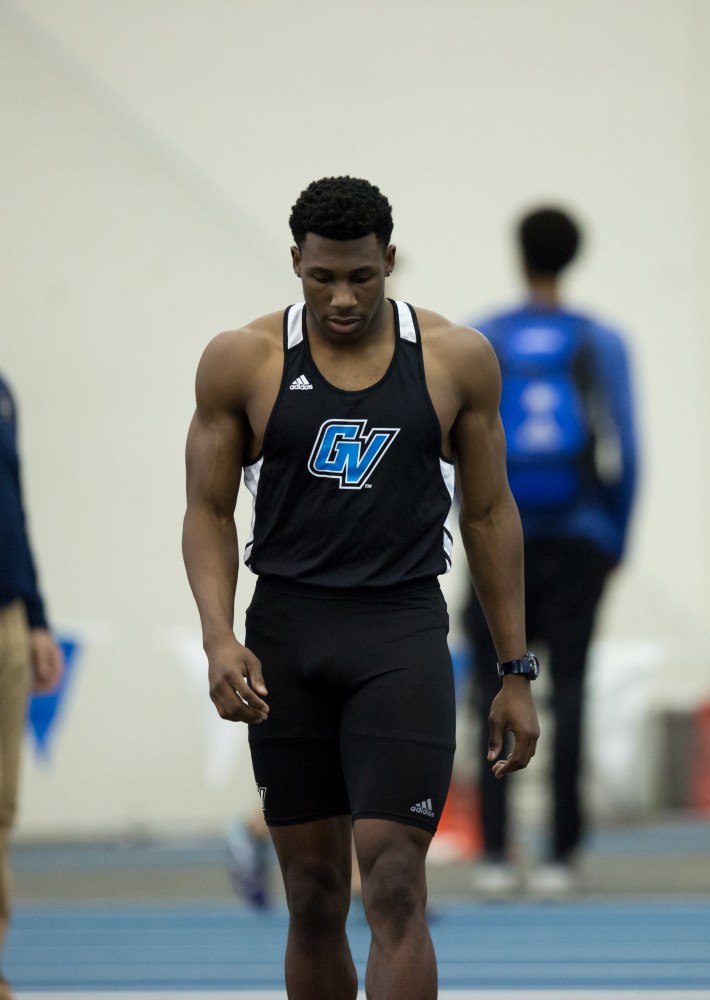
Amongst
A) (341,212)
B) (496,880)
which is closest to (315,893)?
(341,212)

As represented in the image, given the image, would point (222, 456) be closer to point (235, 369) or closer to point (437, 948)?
point (235, 369)

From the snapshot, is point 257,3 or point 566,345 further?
point 257,3

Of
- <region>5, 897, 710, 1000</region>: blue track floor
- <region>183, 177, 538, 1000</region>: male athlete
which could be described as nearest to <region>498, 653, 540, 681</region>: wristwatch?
<region>183, 177, 538, 1000</region>: male athlete

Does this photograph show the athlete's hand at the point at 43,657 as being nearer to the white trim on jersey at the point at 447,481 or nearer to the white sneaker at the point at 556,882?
the white trim on jersey at the point at 447,481

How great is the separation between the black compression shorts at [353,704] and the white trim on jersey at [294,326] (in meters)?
0.51

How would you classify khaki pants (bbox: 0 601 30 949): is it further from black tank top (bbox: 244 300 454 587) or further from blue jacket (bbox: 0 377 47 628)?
black tank top (bbox: 244 300 454 587)

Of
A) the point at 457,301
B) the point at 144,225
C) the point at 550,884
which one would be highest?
the point at 144,225

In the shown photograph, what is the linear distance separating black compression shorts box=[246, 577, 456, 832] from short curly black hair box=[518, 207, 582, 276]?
3553mm

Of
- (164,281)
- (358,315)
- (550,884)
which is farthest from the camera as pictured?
(164,281)

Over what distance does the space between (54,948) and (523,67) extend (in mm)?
7098

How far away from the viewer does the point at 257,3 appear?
39.3 ft

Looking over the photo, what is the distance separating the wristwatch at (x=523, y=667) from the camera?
13.3 ft

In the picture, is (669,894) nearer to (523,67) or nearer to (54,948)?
(54,948)

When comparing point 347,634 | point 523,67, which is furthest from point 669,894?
point 523,67
